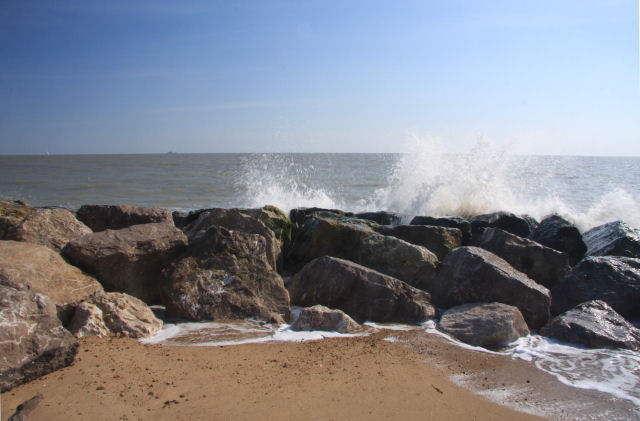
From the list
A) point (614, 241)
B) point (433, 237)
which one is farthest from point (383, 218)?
point (614, 241)

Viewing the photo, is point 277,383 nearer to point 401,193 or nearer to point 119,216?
point 119,216

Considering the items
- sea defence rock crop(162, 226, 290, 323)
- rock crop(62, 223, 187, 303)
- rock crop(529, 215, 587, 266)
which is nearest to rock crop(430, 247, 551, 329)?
sea defence rock crop(162, 226, 290, 323)

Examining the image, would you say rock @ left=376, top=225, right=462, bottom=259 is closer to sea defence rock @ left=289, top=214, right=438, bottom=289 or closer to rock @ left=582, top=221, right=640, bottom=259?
sea defence rock @ left=289, top=214, right=438, bottom=289

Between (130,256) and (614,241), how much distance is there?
6.29 meters

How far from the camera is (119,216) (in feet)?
19.6

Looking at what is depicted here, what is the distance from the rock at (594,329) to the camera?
12.5ft

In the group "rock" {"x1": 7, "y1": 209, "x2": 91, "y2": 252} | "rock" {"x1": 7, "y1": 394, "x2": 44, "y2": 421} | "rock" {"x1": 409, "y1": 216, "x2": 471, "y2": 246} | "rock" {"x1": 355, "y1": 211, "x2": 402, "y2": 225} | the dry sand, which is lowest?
the dry sand

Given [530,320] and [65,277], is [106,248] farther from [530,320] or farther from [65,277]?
[530,320]

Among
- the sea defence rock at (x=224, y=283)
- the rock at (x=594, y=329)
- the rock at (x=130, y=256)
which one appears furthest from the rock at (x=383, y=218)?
the rock at (x=130, y=256)

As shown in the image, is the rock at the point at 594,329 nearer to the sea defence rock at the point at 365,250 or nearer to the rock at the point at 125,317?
the sea defence rock at the point at 365,250

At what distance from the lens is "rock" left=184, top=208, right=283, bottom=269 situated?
5.10 metres

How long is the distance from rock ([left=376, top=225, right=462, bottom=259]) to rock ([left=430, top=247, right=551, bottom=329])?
1184 millimetres

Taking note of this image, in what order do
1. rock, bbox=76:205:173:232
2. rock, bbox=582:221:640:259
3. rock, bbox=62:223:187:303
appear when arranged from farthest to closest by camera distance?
1. rock, bbox=582:221:640:259
2. rock, bbox=76:205:173:232
3. rock, bbox=62:223:187:303

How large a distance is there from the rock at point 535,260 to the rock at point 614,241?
1.02 meters
